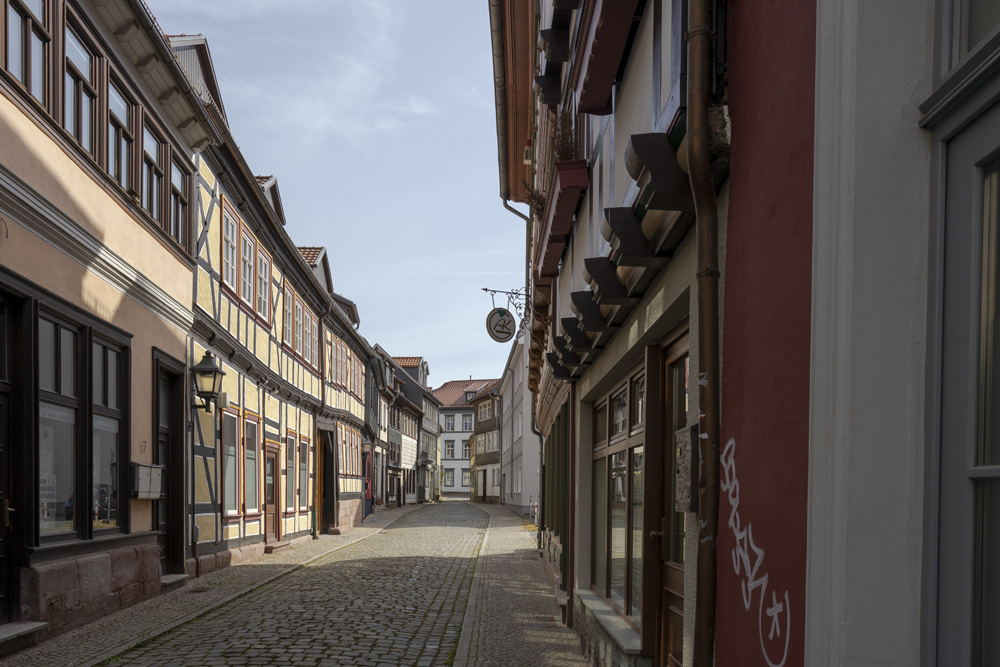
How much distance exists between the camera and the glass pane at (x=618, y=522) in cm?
704

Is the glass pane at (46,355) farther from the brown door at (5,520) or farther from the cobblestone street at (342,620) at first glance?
the cobblestone street at (342,620)

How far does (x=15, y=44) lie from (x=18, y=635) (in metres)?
4.72

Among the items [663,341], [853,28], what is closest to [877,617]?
[853,28]

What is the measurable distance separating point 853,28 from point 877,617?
54.0 inches

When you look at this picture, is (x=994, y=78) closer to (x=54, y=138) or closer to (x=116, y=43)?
(x=54, y=138)

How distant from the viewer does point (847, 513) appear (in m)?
2.32

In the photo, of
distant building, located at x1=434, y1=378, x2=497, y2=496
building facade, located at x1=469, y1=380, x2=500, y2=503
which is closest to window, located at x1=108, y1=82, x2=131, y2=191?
building facade, located at x1=469, y1=380, x2=500, y2=503

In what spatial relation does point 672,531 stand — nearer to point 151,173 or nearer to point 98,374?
point 98,374

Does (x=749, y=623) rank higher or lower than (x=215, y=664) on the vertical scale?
higher

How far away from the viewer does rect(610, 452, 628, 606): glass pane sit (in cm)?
704

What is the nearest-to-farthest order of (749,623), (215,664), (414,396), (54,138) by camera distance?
(749,623)
(215,664)
(54,138)
(414,396)

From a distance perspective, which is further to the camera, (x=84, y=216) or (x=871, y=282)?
(x=84, y=216)

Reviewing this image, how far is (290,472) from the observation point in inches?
867

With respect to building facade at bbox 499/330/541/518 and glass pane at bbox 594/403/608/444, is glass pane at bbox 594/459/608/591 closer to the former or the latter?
glass pane at bbox 594/403/608/444
